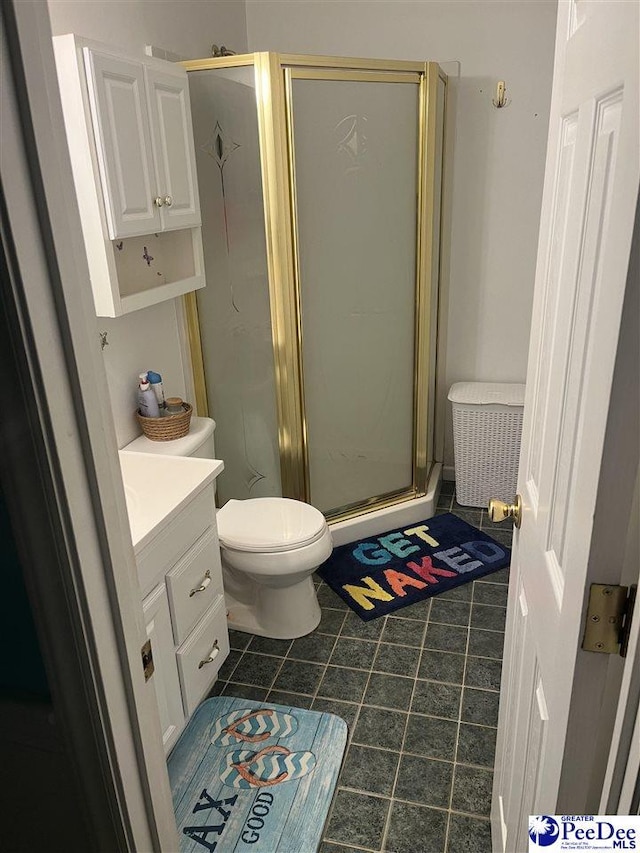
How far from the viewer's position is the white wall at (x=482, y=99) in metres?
2.87

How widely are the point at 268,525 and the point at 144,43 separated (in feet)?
5.74

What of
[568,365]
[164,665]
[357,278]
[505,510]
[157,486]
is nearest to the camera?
[568,365]

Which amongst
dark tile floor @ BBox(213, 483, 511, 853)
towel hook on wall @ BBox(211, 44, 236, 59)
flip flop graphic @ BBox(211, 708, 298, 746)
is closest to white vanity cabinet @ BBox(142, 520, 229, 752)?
flip flop graphic @ BBox(211, 708, 298, 746)

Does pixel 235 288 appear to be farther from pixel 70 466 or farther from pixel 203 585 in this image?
pixel 70 466

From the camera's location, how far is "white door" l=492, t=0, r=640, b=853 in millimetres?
726

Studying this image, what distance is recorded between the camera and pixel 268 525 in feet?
7.76

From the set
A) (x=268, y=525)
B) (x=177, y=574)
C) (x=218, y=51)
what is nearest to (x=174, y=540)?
(x=177, y=574)

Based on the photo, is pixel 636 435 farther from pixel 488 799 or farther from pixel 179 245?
pixel 179 245

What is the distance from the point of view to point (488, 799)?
1786mm

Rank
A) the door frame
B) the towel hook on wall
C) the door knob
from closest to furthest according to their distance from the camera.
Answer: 1. the door frame
2. the door knob
3. the towel hook on wall

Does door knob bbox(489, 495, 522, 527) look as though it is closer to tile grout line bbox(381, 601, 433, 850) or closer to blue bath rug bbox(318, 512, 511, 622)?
tile grout line bbox(381, 601, 433, 850)

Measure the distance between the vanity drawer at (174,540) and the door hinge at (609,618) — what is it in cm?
108

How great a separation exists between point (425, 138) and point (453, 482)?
1774mm

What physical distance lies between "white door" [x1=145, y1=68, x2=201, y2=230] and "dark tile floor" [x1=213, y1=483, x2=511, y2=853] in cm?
155
